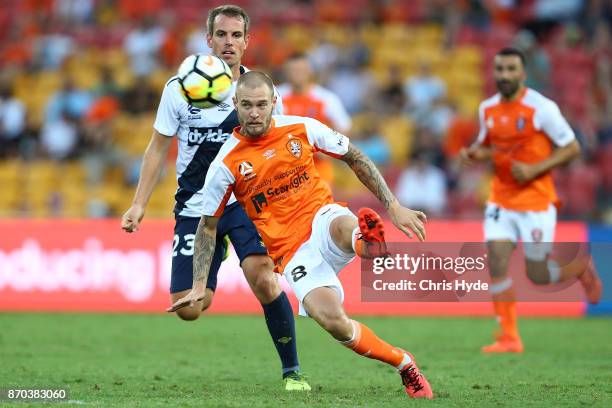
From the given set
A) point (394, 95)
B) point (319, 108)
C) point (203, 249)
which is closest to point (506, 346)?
point (319, 108)

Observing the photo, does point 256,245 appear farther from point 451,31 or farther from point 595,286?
point 451,31

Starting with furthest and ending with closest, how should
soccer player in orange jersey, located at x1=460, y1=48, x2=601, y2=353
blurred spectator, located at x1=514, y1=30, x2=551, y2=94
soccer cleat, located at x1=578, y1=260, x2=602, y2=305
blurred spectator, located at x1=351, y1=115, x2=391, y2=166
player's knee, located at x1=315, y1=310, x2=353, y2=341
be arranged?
blurred spectator, located at x1=514, y1=30, x2=551, y2=94 → blurred spectator, located at x1=351, y1=115, x2=391, y2=166 → soccer cleat, located at x1=578, y1=260, x2=602, y2=305 → soccer player in orange jersey, located at x1=460, y1=48, x2=601, y2=353 → player's knee, located at x1=315, y1=310, x2=353, y2=341

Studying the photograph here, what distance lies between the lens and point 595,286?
11016 mm

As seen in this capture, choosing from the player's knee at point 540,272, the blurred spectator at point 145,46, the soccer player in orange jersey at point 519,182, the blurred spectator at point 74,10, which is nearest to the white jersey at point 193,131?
the soccer player in orange jersey at point 519,182

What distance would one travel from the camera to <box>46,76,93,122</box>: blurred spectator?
59.8ft

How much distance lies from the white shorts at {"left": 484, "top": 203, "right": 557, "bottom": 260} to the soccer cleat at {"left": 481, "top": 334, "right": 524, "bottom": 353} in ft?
2.74

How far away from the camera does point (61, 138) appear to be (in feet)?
58.8

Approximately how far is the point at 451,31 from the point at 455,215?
16.3 ft

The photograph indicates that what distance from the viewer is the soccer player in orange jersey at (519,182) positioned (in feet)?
34.8

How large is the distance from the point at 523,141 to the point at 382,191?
4128mm

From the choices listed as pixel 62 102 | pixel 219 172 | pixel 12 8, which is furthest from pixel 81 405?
pixel 12 8

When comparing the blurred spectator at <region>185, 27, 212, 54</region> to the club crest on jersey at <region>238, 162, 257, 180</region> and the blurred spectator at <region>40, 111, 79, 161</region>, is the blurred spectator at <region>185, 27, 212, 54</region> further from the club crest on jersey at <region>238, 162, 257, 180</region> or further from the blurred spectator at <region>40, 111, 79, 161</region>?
the club crest on jersey at <region>238, 162, 257, 180</region>

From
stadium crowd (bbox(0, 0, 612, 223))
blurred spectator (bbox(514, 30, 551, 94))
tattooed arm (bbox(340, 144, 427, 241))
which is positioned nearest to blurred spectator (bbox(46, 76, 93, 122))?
stadium crowd (bbox(0, 0, 612, 223))

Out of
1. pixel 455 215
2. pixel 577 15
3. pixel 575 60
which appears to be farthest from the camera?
pixel 577 15
